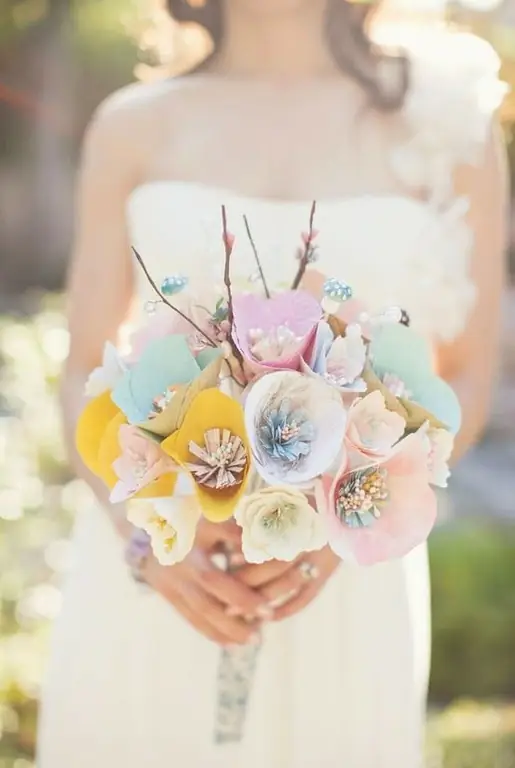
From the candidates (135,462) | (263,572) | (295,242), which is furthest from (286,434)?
(295,242)

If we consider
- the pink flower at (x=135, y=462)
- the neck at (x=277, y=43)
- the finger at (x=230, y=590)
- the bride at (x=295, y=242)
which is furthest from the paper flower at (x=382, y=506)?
the neck at (x=277, y=43)

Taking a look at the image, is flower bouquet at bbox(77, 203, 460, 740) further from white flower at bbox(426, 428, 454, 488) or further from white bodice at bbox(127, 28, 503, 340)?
white bodice at bbox(127, 28, 503, 340)

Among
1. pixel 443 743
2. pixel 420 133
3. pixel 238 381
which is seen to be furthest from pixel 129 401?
pixel 443 743

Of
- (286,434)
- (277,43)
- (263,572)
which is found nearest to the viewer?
(286,434)

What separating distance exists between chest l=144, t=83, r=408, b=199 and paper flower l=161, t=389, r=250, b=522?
16.3 inches

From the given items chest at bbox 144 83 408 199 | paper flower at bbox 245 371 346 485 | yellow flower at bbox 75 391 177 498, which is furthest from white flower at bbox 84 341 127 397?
chest at bbox 144 83 408 199

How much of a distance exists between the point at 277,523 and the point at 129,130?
526 millimetres

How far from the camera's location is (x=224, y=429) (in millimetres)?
539

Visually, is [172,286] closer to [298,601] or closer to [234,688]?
[298,601]

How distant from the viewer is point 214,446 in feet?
1.77

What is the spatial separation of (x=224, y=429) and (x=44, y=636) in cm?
100

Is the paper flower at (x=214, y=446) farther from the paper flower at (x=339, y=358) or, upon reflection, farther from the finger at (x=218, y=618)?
the finger at (x=218, y=618)

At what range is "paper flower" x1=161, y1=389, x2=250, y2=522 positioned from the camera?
1.76ft

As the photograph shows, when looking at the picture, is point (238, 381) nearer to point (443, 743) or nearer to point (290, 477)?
point (290, 477)
